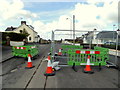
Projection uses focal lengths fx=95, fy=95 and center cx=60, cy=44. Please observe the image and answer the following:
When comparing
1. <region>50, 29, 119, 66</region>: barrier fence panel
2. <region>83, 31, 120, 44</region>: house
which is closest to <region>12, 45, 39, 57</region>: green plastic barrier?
<region>50, 29, 119, 66</region>: barrier fence panel

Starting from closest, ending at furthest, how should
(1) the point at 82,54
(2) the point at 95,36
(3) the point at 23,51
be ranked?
1. (1) the point at 82,54
2. (3) the point at 23,51
3. (2) the point at 95,36

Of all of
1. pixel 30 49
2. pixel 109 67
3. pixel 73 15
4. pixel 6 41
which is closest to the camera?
pixel 109 67

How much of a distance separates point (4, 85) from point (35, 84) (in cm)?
123

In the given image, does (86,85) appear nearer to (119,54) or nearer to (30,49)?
(30,49)

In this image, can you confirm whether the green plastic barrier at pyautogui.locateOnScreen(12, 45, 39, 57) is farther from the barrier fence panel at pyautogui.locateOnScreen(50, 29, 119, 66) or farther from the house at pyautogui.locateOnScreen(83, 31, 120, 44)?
the house at pyautogui.locateOnScreen(83, 31, 120, 44)

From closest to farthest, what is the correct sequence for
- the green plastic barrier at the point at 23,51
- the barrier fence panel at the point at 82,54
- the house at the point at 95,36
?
the barrier fence panel at the point at 82,54
the green plastic barrier at the point at 23,51
the house at the point at 95,36

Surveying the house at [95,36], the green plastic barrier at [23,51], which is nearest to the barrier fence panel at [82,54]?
the house at [95,36]

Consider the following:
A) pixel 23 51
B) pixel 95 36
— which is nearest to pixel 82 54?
pixel 23 51

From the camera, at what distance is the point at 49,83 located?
153 inches

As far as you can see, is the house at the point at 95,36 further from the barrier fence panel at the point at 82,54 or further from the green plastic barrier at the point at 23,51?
the green plastic barrier at the point at 23,51

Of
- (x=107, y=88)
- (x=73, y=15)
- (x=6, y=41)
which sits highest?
(x=73, y=15)

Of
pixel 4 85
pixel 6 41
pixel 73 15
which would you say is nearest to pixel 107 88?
pixel 4 85

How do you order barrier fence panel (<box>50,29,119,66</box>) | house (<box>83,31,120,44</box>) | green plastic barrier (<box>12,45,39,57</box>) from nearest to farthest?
barrier fence panel (<box>50,29,119,66</box>)
green plastic barrier (<box>12,45,39,57</box>)
house (<box>83,31,120,44</box>)

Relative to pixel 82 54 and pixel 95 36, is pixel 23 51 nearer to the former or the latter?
pixel 82 54
